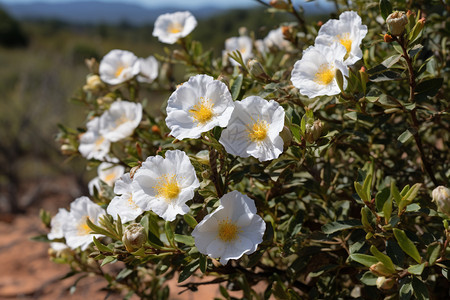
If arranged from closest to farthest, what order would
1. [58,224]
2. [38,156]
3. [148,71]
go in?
1. [58,224]
2. [148,71]
3. [38,156]

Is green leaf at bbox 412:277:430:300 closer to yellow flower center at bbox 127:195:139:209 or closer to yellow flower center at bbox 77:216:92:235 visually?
yellow flower center at bbox 127:195:139:209

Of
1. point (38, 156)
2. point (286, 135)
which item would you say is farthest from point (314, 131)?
point (38, 156)

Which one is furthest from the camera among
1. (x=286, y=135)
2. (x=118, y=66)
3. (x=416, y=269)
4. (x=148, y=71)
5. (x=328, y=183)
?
(x=148, y=71)

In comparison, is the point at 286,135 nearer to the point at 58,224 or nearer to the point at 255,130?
the point at 255,130

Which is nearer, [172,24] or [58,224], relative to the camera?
[58,224]

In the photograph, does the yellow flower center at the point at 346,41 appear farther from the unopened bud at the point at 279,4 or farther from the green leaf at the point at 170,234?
the green leaf at the point at 170,234

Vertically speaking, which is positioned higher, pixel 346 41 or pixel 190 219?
pixel 346 41

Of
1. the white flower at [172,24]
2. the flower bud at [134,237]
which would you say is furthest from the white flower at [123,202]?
the white flower at [172,24]
